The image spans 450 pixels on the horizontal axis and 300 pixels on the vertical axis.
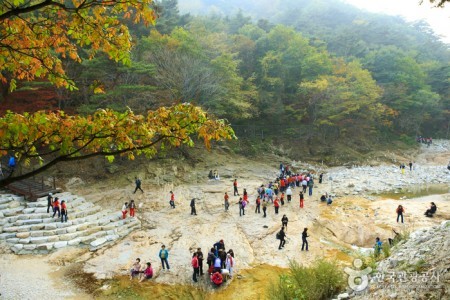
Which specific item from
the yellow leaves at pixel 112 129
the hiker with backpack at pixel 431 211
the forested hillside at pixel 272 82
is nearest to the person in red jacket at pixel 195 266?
the yellow leaves at pixel 112 129

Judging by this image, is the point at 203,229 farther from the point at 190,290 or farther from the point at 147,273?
the point at 190,290

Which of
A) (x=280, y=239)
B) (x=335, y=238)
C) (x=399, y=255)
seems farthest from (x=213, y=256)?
(x=335, y=238)

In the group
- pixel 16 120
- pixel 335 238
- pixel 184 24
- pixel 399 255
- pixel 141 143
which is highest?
pixel 184 24

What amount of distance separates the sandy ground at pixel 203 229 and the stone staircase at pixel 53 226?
63 cm

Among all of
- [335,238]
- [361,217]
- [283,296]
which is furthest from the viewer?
[361,217]

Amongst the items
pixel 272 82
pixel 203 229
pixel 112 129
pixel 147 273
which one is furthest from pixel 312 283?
pixel 272 82

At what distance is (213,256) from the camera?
10.5 metres

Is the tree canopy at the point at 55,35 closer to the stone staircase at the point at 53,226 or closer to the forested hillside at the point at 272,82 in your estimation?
the stone staircase at the point at 53,226

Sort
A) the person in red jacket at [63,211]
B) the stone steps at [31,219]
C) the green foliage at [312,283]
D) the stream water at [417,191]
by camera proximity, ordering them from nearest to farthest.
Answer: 1. the green foliage at [312,283]
2. the stone steps at [31,219]
3. the person in red jacket at [63,211]
4. the stream water at [417,191]

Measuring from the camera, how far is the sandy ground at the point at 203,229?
1091 centimetres

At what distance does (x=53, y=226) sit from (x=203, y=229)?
7.44 meters

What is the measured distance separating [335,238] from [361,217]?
3.20 m

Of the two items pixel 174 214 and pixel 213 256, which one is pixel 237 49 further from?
pixel 213 256

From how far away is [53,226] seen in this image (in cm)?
1385
